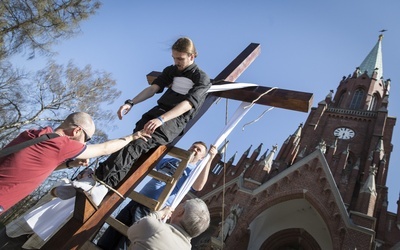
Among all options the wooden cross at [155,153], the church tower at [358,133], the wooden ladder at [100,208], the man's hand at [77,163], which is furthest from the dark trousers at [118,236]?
the church tower at [358,133]

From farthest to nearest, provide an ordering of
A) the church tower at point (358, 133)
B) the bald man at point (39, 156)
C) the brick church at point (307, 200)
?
1. the church tower at point (358, 133)
2. the brick church at point (307, 200)
3. the bald man at point (39, 156)

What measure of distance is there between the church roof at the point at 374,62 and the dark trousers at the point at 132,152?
30.8 metres

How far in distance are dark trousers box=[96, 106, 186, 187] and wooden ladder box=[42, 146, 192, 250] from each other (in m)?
0.09

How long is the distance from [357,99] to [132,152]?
28444 mm

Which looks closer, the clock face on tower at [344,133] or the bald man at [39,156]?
the bald man at [39,156]

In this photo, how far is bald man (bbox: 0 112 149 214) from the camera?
1824mm

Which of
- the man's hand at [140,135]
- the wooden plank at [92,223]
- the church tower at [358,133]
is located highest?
the church tower at [358,133]

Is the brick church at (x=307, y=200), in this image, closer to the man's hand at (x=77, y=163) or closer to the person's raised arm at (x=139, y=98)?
the person's raised arm at (x=139, y=98)

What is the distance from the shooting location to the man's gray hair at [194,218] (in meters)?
2.11

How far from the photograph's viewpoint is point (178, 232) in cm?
208

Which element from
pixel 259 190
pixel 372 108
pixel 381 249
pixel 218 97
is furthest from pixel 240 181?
pixel 372 108

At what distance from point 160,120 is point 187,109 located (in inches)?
12.7

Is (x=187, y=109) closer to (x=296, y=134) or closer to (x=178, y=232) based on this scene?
(x=178, y=232)

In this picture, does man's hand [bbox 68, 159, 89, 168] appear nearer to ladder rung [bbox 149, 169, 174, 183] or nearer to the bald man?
the bald man
